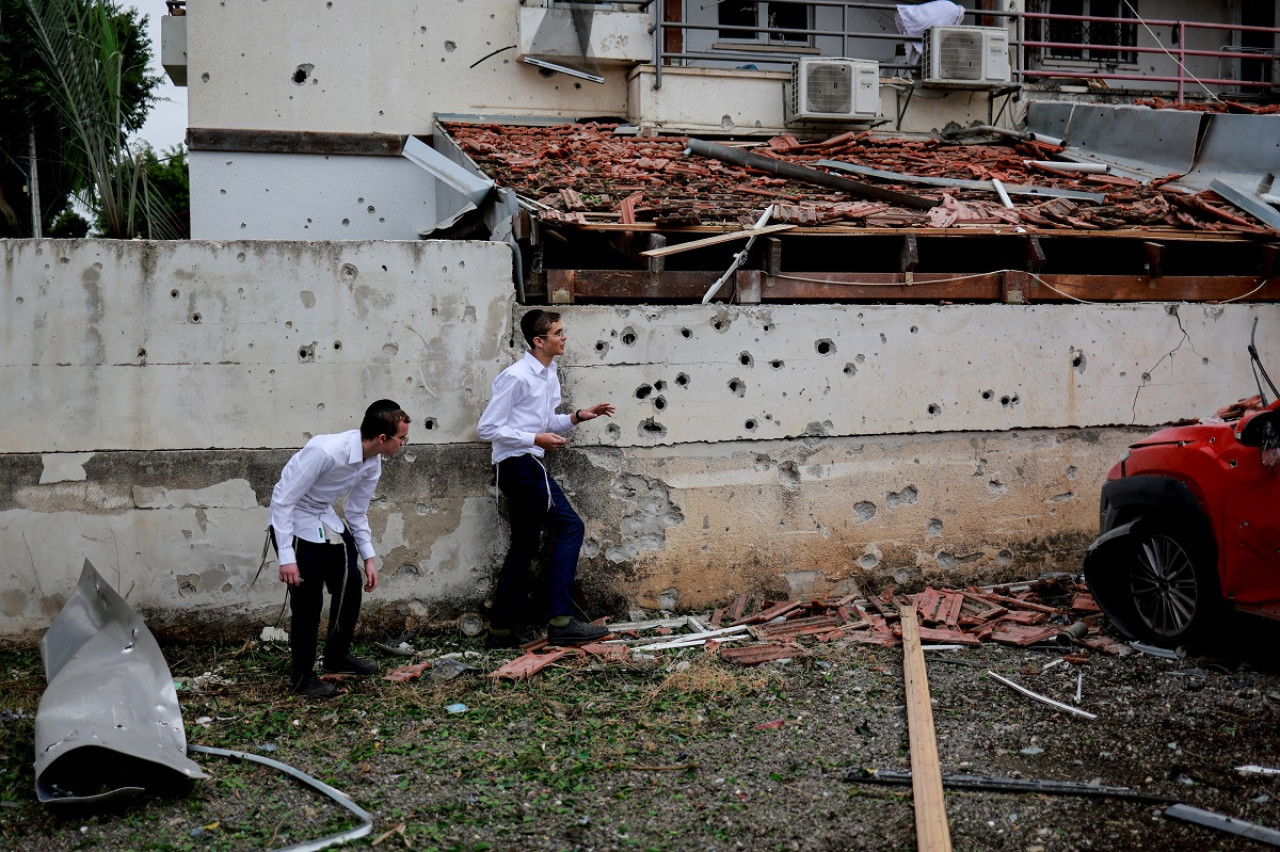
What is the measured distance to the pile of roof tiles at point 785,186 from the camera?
25.9 ft

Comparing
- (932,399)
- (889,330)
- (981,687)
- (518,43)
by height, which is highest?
(518,43)

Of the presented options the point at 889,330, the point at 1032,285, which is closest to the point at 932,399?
the point at 889,330

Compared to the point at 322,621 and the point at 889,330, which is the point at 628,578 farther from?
the point at 889,330

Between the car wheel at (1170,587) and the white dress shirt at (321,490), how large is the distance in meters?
4.51

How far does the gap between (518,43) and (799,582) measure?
6.56 metres

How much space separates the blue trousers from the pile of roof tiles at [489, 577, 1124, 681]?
29 cm

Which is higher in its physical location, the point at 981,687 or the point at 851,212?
the point at 851,212

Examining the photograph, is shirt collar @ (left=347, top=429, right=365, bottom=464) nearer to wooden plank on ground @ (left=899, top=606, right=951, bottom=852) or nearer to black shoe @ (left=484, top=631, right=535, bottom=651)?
black shoe @ (left=484, top=631, right=535, bottom=651)

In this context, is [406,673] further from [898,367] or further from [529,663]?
[898,367]

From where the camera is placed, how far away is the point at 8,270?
6.62 metres

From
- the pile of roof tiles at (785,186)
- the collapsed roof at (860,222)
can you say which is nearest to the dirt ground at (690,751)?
the collapsed roof at (860,222)

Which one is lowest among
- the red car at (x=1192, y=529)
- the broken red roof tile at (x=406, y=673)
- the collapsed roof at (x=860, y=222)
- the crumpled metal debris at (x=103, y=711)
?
the broken red roof tile at (x=406, y=673)

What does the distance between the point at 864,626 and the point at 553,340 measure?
2.77 m

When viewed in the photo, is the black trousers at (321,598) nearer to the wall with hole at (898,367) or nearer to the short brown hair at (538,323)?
the short brown hair at (538,323)
